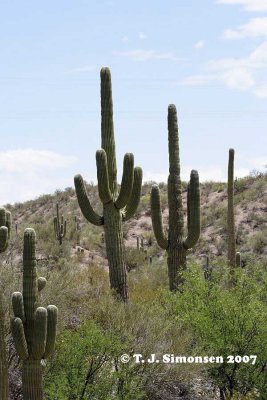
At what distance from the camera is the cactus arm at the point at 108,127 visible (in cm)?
1820

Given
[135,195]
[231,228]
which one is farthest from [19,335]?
[231,228]

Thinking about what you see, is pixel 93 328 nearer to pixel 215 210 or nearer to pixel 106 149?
pixel 106 149

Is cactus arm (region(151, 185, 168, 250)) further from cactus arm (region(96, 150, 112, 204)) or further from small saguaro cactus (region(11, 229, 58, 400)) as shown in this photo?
small saguaro cactus (region(11, 229, 58, 400))

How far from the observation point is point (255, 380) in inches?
587

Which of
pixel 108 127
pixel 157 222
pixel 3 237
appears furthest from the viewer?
pixel 157 222

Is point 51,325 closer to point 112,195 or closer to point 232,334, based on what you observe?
point 232,334

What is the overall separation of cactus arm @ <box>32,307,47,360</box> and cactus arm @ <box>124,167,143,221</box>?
7.30 m

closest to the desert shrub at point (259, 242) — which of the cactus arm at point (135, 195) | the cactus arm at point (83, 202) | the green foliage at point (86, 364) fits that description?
the cactus arm at point (135, 195)

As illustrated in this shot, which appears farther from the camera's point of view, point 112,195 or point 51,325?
point 112,195

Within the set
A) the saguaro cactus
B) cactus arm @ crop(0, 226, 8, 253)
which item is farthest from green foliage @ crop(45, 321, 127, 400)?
the saguaro cactus

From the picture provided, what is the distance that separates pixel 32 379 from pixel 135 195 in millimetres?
7572

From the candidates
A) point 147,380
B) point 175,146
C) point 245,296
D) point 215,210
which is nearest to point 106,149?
point 175,146

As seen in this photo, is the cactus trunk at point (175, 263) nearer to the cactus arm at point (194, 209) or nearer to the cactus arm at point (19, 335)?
the cactus arm at point (194, 209)

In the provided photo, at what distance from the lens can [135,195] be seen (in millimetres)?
18406
